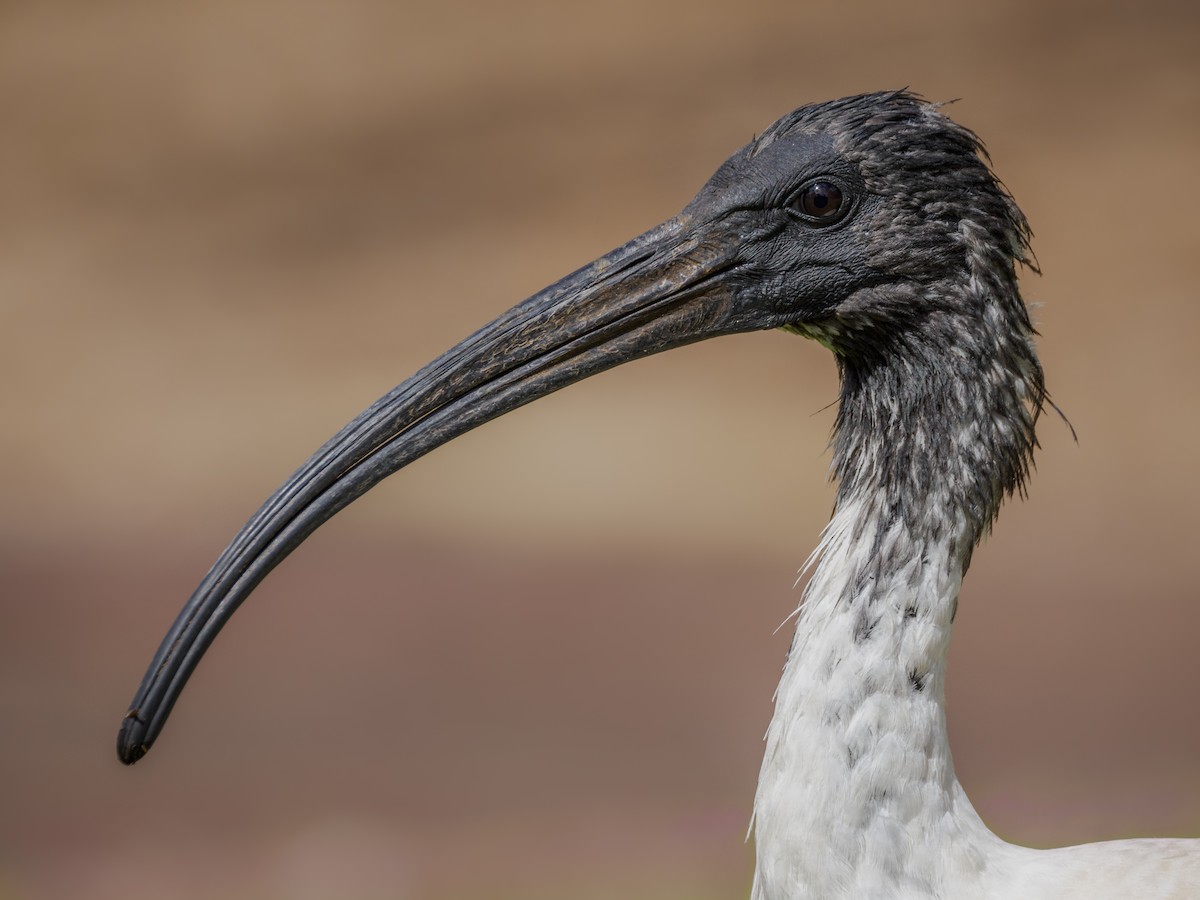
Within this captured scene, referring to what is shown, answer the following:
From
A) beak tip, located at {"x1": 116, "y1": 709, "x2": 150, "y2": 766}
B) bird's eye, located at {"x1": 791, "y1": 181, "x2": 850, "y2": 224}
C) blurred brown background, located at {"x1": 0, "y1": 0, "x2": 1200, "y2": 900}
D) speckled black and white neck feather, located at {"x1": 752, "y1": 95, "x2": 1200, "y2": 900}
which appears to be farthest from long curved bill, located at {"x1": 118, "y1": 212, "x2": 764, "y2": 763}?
blurred brown background, located at {"x1": 0, "y1": 0, "x2": 1200, "y2": 900}

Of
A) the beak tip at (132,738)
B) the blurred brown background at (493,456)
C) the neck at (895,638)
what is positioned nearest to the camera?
the neck at (895,638)

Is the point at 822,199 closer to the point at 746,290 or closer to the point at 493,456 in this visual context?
the point at 746,290

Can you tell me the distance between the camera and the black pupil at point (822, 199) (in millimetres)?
2635

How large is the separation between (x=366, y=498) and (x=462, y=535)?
78cm

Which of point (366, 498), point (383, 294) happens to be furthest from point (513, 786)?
point (383, 294)

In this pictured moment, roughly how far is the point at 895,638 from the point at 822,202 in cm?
77

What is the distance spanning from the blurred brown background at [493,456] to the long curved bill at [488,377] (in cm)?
318

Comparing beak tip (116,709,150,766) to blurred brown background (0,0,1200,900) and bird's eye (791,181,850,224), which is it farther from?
blurred brown background (0,0,1200,900)

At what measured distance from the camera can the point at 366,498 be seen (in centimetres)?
888

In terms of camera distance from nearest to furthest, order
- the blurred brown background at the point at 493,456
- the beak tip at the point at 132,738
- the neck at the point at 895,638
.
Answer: the neck at the point at 895,638, the beak tip at the point at 132,738, the blurred brown background at the point at 493,456

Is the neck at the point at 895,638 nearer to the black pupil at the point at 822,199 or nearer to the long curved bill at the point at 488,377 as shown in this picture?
the black pupil at the point at 822,199

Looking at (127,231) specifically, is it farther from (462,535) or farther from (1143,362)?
(1143,362)

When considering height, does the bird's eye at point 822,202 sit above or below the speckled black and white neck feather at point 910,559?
above

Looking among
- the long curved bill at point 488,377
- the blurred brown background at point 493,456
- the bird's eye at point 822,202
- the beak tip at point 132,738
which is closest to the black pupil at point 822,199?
the bird's eye at point 822,202
